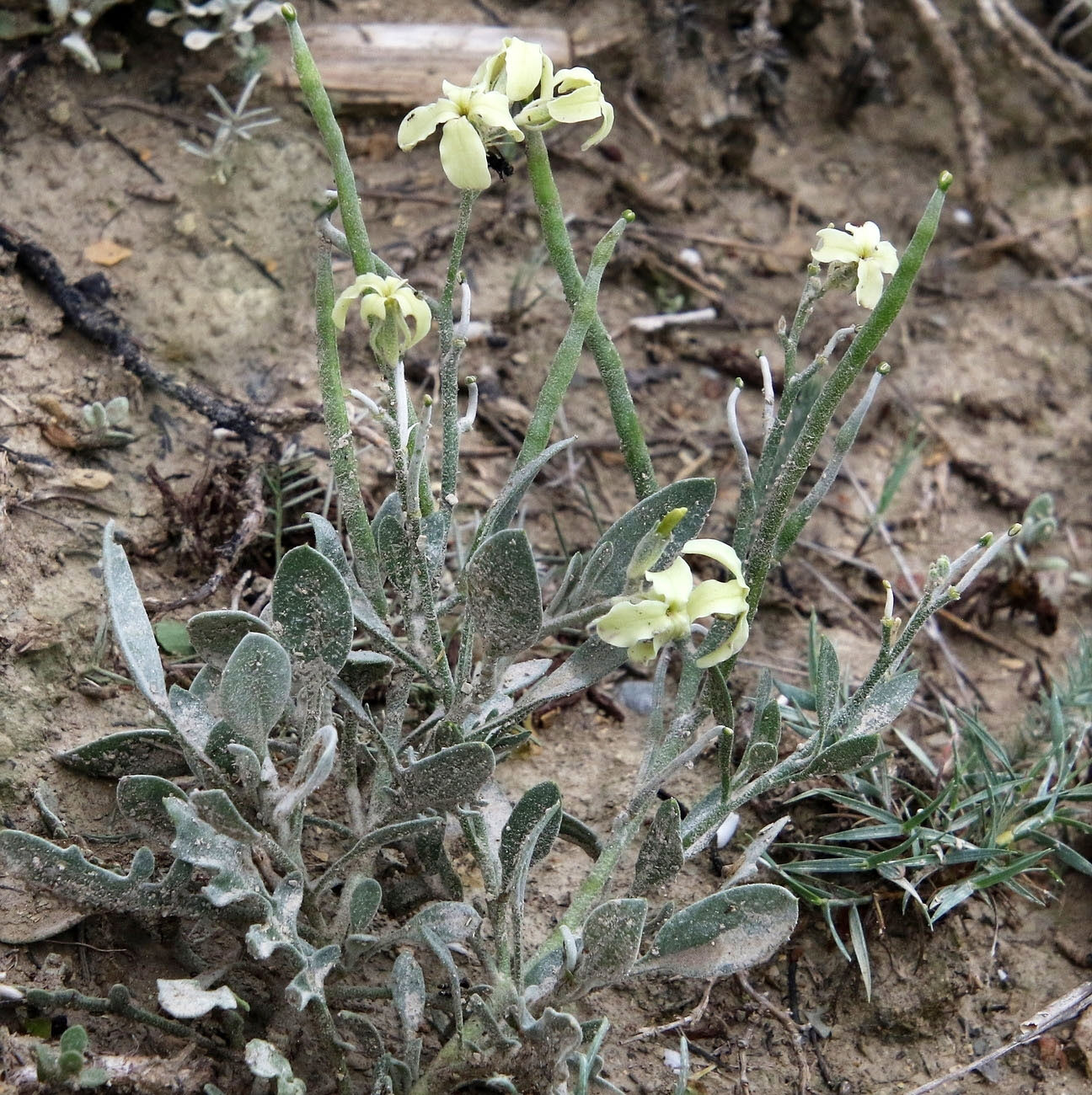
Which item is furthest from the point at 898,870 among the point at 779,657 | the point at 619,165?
the point at 619,165

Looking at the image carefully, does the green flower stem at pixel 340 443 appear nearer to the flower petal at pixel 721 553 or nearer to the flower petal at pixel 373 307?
the flower petal at pixel 373 307

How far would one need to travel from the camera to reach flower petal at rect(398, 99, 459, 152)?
1746 mm

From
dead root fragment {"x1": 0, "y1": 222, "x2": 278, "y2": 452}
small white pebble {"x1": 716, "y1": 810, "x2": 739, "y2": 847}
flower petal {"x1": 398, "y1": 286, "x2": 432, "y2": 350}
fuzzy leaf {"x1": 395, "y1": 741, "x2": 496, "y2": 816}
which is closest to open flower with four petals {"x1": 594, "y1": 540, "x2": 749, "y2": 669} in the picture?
fuzzy leaf {"x1": 395, "y1": 741, "x2": 496, "y2": 816}

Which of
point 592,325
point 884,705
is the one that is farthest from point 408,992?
point 592,325

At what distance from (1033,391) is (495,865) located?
2984mm

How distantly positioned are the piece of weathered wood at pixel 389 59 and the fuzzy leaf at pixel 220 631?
2.29 meters

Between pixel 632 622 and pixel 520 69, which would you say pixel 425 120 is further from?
pixel 632 622

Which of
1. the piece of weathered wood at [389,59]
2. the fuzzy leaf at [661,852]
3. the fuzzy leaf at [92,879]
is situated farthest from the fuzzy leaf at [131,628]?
the piece of weathered wood at [389,59]

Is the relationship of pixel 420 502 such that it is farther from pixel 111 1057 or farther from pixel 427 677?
pixel 111 1057

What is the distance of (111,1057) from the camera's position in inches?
70.1

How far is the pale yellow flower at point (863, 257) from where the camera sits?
193cm

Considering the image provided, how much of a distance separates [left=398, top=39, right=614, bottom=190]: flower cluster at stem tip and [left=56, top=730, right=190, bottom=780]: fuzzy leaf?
109 centimetres

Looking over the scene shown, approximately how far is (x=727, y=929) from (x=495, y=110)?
137cm

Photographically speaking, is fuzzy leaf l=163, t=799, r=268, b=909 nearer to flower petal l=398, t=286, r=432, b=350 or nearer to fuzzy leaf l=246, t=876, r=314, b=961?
fuzzy leaf l=246, t=876, r=314, b=961
